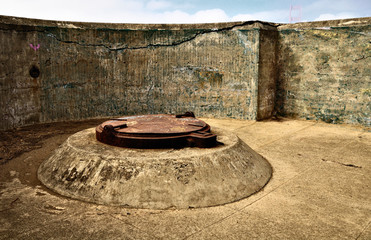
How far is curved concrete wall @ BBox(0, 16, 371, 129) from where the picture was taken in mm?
4969

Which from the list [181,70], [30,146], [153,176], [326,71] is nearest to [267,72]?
[326,71]

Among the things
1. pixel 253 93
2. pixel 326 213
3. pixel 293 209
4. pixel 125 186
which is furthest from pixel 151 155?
pixel 253 93

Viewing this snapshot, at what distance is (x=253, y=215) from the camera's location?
2223 mm

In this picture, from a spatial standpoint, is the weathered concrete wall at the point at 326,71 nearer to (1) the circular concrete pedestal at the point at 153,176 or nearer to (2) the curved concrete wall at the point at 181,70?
(2) the curved concrete wall at the point at 181,70

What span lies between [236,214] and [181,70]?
3978 mm

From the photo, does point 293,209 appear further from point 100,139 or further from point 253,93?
point 253,93

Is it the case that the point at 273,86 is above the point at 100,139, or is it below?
above

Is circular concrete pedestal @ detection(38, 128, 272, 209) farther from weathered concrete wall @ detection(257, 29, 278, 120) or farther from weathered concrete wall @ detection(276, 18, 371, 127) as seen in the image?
weathered concrete wall @ detection(276, 18, 371, 127)

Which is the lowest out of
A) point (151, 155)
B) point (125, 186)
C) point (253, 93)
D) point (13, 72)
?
point (125, 186)

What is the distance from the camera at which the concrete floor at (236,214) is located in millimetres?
1970

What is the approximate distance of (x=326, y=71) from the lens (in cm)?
527

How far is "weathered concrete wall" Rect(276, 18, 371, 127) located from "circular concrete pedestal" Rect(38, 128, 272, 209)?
3.16 metres

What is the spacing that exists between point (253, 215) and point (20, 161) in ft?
8.94

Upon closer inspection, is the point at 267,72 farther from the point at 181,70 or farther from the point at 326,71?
the point at 181,70
